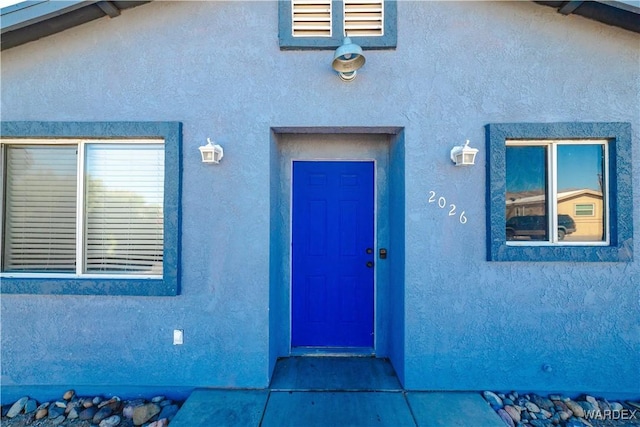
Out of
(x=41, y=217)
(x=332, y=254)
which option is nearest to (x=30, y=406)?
(x=41, y=217)

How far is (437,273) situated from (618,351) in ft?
6.64

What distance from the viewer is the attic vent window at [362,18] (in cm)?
329

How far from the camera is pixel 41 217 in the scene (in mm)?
3385

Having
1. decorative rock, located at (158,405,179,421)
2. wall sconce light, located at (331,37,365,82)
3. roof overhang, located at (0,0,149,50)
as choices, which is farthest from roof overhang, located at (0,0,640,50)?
decorative rock, located at (158,405,179,421)

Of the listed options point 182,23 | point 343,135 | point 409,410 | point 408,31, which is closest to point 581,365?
point 409,410

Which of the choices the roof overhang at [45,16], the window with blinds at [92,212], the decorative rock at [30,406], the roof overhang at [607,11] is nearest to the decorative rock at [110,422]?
the decorative rock at [30,406]

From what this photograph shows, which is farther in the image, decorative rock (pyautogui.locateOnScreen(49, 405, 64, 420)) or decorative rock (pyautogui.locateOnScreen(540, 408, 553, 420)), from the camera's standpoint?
decorative rock (pyautogui.locateOnScreen(49, 405, 64, 420))

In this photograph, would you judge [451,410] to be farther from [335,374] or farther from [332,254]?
[332,254]

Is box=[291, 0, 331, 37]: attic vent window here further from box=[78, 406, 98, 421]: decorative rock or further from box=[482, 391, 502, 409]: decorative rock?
box=[78, 406, 98, 421]: decorative rock

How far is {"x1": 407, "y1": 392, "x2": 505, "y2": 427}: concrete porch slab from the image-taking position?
2.74 m

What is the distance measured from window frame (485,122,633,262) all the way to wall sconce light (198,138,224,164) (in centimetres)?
277

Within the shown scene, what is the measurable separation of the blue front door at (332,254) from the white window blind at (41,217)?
8.05ft

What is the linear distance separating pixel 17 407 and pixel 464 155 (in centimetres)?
515

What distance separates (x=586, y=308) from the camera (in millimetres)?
3209
